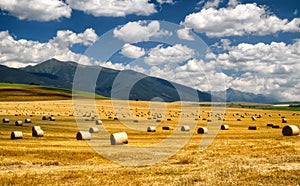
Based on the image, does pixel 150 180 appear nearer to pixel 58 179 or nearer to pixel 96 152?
pixel 58 179

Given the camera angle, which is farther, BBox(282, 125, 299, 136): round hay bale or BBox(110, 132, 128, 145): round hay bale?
BBox(282, 125, 299, 136): round hay bale

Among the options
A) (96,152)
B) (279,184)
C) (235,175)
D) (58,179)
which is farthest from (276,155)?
(58,179)

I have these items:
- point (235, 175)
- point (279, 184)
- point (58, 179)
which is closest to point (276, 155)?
point (235, 175)

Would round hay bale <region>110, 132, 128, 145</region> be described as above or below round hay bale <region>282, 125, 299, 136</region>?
below

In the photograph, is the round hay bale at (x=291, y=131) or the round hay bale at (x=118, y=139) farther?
the round hay bale at (x=291, y=131)

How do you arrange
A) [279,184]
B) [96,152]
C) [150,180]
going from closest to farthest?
1. [279,184]
2. [150,180]
3. [96,152]

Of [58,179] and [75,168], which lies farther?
[75,168]

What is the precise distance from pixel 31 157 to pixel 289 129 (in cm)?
3146

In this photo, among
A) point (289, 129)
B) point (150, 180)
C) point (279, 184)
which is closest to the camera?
point (279, 184)

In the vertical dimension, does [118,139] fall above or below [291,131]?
below

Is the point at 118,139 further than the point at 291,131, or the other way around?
the point at 291,131

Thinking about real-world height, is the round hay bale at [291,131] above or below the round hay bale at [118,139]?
above

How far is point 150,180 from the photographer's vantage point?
20.9m

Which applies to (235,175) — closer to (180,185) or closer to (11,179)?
(180,185)
